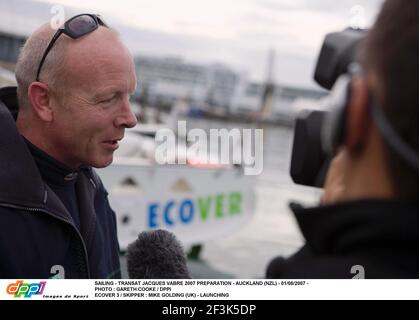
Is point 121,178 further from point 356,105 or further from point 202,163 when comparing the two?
point 356,105

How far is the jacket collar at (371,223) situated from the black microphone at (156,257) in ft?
1.34

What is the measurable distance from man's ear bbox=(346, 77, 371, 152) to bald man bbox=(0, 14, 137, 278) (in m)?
0.64

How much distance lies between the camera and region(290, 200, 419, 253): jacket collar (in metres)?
0.57

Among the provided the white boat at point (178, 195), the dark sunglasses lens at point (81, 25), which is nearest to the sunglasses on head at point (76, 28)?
the dark sunglasses lens at point (81, 25)

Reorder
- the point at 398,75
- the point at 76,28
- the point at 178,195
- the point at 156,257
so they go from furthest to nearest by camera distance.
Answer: the point at 178,195
the point at 76,28
the point at 156,257
the point at 398,75

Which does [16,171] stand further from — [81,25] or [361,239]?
[361,239]

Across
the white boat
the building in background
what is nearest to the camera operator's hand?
the building in background

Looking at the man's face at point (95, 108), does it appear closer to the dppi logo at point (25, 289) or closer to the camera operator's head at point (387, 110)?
the dppi logo at point (25, 289)

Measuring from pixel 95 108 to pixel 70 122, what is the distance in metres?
0.05

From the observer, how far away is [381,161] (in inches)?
22.8

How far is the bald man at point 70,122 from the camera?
1.11 m

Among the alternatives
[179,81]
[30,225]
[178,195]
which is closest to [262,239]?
[179,81]

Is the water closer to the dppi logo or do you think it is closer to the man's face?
the man's face
